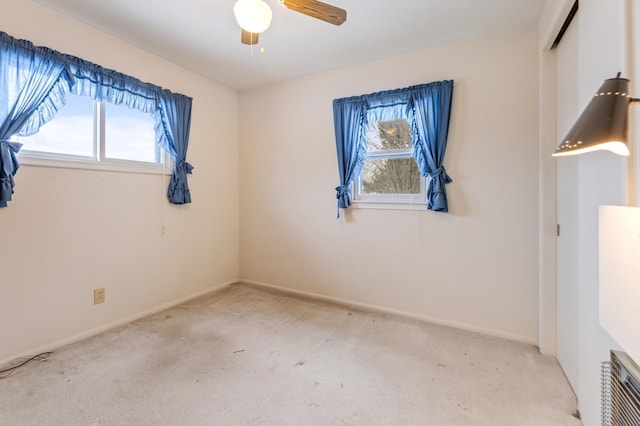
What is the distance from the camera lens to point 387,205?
2.79 meters

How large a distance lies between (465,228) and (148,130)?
122 inches

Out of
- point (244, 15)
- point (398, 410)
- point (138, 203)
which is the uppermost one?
point (244, 15)

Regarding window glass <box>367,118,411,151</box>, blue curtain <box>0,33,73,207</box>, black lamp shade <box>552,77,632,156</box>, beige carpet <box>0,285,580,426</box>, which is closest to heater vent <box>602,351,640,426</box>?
beige carpet <box>0,285,580,426</box>

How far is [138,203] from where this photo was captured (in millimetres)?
2654

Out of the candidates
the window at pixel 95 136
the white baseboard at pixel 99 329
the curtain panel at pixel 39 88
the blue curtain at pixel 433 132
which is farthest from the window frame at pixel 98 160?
the blue curtain at pixel 433 132

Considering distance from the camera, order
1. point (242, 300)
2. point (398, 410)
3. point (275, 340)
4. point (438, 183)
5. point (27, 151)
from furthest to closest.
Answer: point (242, 300), point (438, 183), point (275, 340), point (27, 151), point (398, 410)

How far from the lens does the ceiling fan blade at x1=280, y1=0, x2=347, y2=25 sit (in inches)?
58.5

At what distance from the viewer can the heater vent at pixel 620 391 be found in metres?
0.90

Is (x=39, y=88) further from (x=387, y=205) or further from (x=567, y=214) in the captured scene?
(x=567, y=214)

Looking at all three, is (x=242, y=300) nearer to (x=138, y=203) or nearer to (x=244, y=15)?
(x=138, y=203)

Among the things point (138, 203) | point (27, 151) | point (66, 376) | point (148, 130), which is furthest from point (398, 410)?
point (148, 130)

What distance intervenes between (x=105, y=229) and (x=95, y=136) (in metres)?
0.78

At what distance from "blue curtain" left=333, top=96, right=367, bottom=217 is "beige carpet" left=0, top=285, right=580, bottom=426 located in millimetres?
1341

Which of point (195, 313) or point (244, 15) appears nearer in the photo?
point (244, 15)
